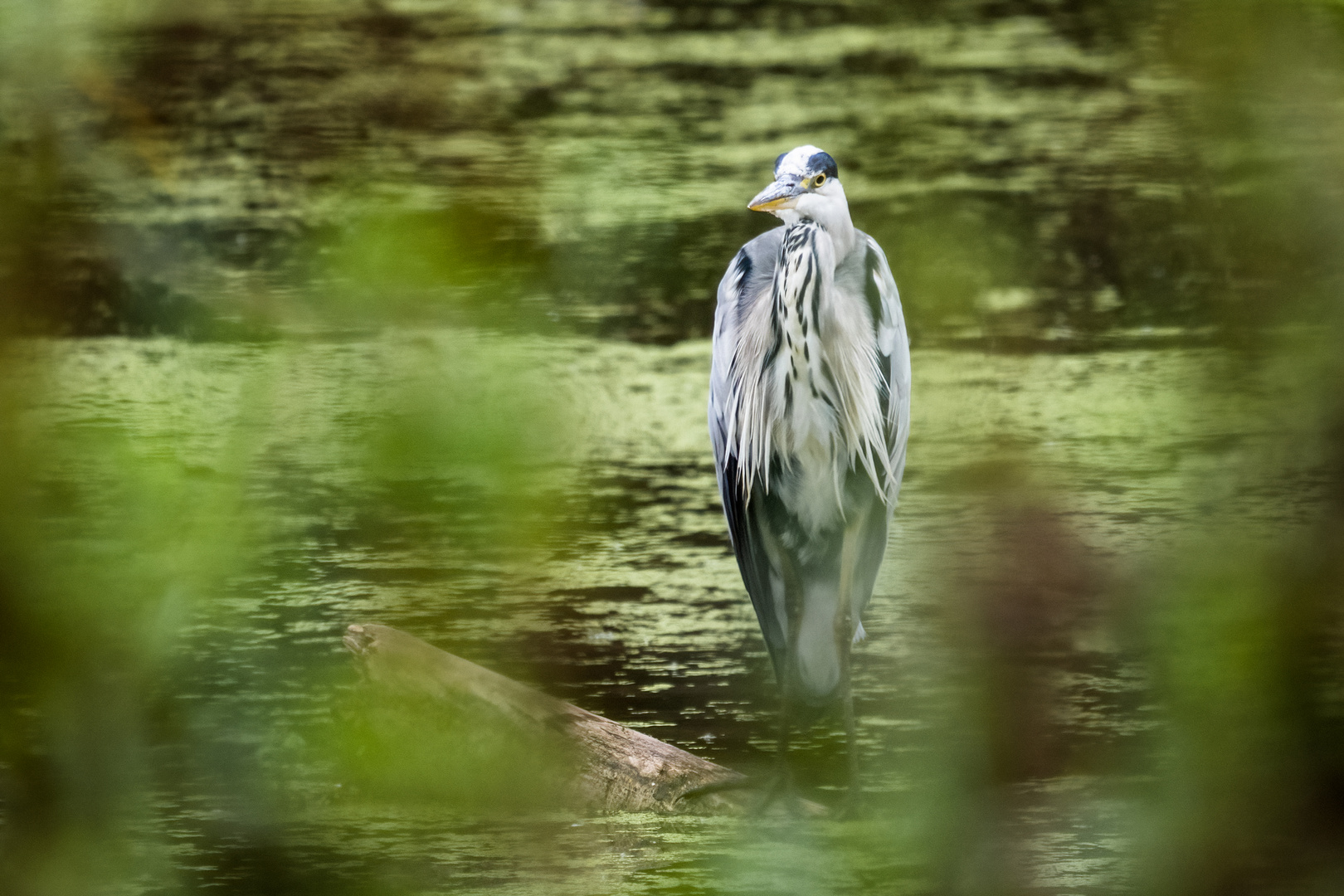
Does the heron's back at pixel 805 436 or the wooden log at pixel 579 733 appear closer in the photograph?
the wooden log at pixel 579 733

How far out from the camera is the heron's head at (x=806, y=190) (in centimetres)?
94

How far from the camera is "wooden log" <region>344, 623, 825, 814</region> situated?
85 centimetres

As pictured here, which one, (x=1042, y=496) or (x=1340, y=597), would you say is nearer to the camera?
(x=1340, y=597)

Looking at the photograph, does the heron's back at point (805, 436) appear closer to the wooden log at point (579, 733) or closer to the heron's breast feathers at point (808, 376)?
the heron's breast feathers at point (808, 376)

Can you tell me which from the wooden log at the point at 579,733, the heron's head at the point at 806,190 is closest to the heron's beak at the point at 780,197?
the heron's head at the point at 806,190

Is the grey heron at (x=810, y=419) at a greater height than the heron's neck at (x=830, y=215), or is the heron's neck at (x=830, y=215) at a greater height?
the heron's neck at (x=830, y=215)

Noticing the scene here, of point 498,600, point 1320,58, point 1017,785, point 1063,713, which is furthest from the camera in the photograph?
point 1320,58

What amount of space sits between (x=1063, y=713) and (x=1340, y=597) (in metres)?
0.29

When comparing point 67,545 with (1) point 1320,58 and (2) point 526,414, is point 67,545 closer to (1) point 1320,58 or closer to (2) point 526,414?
(2) point 526,414

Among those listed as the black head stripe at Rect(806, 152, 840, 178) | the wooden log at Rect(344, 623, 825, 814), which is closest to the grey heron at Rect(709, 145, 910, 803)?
the black head stripe at Rect(806, 152, 840, 178)

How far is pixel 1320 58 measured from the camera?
5.93 ft

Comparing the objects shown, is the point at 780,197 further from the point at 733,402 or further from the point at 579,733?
the point at 579,733

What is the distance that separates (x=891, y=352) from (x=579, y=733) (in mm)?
390

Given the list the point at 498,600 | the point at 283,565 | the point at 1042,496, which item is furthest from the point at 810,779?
the point at 283,565
